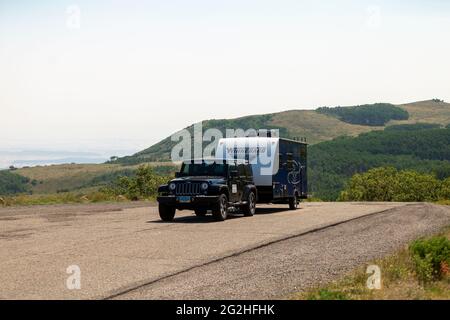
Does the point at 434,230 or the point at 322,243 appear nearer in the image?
the point at 322,243

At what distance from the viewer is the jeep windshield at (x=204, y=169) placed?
22.4 m

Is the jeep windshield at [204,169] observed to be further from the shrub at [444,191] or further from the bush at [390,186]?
the shrub at [444,191]

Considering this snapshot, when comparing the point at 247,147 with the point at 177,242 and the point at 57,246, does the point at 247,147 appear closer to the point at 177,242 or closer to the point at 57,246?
the point at 177,242

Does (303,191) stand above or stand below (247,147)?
below

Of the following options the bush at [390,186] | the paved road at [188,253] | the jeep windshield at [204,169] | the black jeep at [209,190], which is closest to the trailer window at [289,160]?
the black jeep at [209,190]

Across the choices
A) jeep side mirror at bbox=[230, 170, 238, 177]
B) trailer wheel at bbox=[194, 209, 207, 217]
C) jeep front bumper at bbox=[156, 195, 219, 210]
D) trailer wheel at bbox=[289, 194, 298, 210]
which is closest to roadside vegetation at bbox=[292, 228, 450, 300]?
jeep front bumper at bbox=[156, 195, 219, 210]

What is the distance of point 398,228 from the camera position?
1856 centimetres

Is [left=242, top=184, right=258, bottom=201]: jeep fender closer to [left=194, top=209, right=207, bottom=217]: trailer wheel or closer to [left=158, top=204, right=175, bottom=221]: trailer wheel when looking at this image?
[left=194, top=209, right=207, bottom=217]: trailer wheel

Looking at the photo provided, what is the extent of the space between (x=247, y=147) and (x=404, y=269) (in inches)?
618

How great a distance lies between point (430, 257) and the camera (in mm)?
10195

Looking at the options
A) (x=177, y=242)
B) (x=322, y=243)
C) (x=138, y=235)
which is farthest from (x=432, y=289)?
(x=138, y=235)

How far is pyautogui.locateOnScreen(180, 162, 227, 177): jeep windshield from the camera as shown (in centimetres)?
2238

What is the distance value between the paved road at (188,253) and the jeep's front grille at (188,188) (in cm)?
110

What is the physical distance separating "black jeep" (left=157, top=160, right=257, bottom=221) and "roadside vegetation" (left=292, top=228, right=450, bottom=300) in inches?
390
